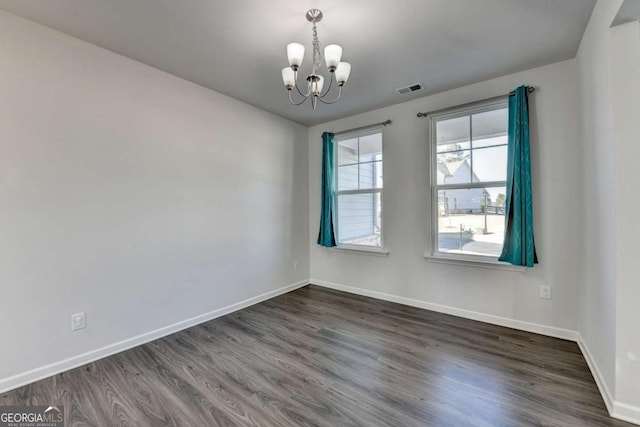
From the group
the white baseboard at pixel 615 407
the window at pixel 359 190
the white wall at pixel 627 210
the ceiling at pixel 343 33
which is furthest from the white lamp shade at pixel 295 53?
the white baseboard at pixel 615 407

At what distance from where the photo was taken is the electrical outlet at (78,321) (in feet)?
6.93

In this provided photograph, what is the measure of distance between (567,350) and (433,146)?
2.26 m

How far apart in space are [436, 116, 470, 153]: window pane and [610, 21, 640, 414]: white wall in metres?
1.45

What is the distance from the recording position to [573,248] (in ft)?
7.95

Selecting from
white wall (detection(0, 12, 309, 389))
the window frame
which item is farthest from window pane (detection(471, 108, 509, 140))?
white wall (detection(0, 12, 309, 389))

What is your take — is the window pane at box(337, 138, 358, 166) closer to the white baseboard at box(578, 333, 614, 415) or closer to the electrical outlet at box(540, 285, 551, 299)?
the electrical outlet at box(540, 285, 551, 299)

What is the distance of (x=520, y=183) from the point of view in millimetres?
2559

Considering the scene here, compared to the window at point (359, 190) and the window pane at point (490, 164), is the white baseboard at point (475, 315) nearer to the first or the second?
the window at point (359, 190)

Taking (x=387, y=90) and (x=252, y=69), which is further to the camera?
(x=387, y=90)

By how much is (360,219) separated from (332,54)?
8.08ft

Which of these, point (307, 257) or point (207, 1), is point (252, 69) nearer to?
point (207, 1)

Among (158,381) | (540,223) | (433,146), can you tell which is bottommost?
(158,381)

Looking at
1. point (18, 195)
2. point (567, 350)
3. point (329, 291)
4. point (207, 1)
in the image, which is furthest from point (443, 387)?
point (18, 195)

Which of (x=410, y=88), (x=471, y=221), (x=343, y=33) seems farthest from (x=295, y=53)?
(x=471, y=221)
